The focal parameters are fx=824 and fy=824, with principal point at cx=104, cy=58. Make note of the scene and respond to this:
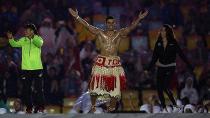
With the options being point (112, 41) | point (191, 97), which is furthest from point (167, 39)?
point (191, 97)

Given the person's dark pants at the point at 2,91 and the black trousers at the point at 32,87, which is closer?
the black trousers at the point at 32,87

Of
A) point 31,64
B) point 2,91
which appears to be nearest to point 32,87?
point 31,64

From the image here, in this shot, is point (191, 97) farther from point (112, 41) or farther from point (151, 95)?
point (112, 41)

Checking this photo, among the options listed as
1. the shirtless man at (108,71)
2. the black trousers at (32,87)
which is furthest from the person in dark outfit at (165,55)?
the black trousers at (32,87)

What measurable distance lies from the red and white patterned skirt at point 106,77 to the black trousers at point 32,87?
3.11 feet

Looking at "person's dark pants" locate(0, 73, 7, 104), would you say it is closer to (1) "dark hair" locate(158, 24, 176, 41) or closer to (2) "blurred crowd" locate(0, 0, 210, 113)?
(2) "blurred crowd" locate(0, 0, 210, 113)

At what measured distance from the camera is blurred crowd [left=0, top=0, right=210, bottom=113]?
1917 centimetres

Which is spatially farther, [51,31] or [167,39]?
[51,31]

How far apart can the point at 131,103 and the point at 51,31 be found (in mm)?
3164

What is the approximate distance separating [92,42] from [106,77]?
6211mm

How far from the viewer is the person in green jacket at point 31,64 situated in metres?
14.7

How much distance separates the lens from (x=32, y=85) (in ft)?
49.1

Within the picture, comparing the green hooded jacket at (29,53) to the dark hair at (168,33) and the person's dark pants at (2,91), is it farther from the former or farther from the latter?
the person's dark pants at (2,91)

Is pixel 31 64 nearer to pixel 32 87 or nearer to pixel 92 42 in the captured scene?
pixel 32 87
